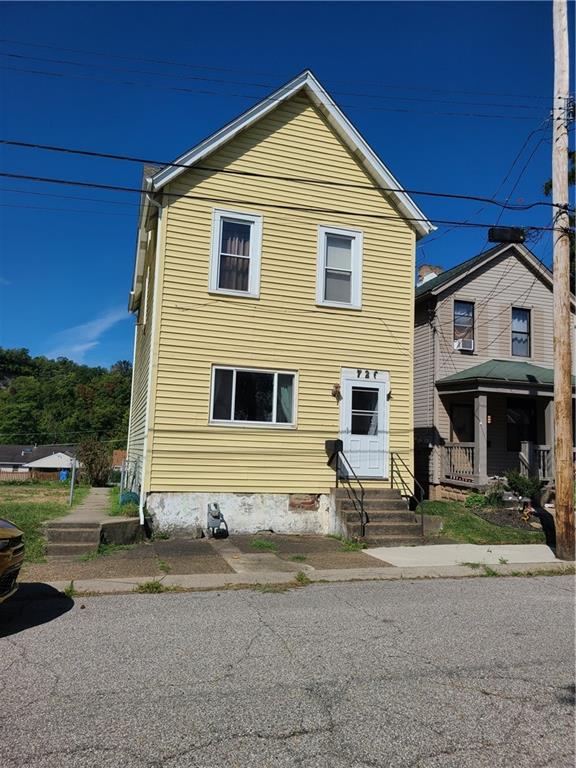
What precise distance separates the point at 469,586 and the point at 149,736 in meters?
5.85

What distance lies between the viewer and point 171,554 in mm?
9734

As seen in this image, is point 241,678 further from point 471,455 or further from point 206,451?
point 471,455

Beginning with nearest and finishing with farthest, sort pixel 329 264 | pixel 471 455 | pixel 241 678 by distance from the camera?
pixel 241 678 < pixel 329 264 < pixel 471 455

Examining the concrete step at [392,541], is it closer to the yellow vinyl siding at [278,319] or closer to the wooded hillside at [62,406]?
the yellow vinyl siding at [278,319]

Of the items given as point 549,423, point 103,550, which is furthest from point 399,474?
point 549,423

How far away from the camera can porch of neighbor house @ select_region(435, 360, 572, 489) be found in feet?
56.1

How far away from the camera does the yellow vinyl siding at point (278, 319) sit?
1199 centimetres

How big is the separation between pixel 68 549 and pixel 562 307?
30.2 feet

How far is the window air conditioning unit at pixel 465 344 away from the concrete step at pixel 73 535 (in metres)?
13.3

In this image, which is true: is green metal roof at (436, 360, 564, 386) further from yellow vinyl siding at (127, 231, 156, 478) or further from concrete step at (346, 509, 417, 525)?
yellow vinyl siding at (127, 231, 156, 478)

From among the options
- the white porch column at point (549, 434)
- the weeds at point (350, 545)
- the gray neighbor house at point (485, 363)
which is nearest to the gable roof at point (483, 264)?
the gray neighbor house at point (485, 363)

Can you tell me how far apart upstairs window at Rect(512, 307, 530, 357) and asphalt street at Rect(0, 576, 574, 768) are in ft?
47.1

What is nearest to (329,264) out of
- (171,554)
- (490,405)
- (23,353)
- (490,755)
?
(171,554)

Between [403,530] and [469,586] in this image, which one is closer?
[469,586]
